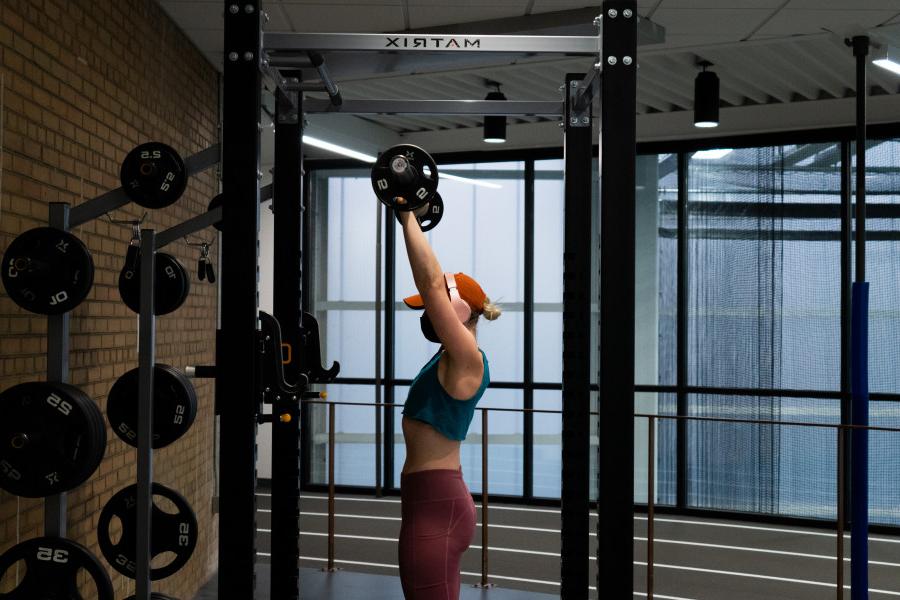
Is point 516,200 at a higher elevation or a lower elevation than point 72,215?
higher

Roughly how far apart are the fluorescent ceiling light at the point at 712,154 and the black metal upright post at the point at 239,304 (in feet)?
19.5

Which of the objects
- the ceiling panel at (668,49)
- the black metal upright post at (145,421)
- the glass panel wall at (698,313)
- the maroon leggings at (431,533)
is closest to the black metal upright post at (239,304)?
the maroon leggings at (431,533)

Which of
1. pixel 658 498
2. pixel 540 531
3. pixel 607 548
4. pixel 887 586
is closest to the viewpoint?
pixel 607 548

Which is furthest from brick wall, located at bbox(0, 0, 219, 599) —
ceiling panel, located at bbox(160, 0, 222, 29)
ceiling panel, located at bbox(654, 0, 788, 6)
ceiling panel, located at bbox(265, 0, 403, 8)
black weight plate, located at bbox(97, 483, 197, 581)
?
ceiling panel, located at bbox(654, 0, 788, 6)

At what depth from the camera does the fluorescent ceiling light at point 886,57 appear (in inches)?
209

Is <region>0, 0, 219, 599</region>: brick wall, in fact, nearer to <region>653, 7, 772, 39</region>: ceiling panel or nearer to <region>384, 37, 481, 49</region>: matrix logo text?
<region>384, 37, 481, 49</region>: matrix logo text

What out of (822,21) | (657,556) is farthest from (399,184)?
(657,556)

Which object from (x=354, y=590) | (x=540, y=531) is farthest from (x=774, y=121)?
(x=354, y=590)

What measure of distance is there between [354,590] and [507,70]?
340 cm

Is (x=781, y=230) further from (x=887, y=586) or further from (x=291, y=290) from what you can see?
(x=291, y=290)

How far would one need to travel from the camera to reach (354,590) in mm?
4293

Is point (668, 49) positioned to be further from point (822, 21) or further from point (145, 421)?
point (145, 421)

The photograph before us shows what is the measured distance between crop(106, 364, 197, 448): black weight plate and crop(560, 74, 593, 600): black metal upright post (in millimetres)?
1219

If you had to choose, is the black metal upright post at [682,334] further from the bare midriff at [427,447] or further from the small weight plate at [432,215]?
Answer: the bare midriff at [427,447]
